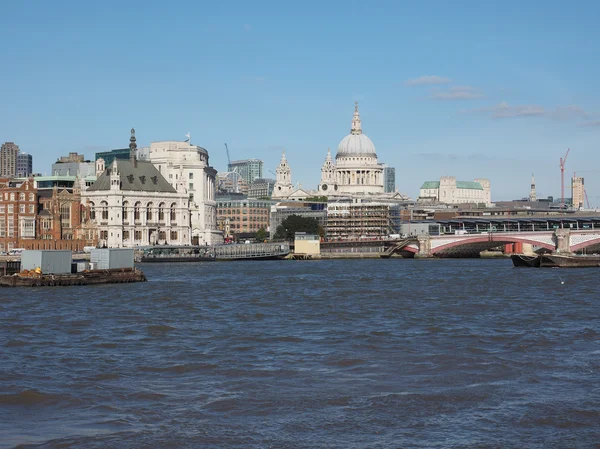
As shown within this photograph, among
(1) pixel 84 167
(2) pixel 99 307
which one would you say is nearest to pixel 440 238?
(1) pixel 84 167

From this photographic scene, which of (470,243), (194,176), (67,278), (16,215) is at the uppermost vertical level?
(194,176)

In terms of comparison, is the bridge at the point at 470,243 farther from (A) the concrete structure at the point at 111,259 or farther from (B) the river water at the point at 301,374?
(B) the river water at the point at 301,374

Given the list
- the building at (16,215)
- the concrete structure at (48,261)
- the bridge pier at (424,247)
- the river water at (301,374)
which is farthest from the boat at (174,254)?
the river water at (301,374)

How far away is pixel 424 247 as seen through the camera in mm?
148250

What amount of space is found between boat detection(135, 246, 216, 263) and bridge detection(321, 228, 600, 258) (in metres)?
29.9

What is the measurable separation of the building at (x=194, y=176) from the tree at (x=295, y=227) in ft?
41.0

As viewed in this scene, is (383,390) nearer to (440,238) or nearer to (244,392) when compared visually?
(244,392)

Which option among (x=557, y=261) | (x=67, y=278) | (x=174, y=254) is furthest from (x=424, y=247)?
(x=67, y=278)

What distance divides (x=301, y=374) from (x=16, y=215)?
360 feet

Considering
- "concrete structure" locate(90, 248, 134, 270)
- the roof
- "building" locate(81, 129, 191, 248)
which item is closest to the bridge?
"building" locate(81, 129, 191, 248)

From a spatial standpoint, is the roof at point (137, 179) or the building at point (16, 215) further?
the roof at point (137, 179)

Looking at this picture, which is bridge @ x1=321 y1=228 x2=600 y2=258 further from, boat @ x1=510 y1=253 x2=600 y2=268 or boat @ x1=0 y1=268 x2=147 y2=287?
boat @ x1=0 y1=268 x2=147 y2=287

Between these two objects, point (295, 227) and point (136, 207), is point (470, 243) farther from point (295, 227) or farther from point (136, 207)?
point (136, 207)

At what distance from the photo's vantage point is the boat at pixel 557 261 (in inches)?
4331
